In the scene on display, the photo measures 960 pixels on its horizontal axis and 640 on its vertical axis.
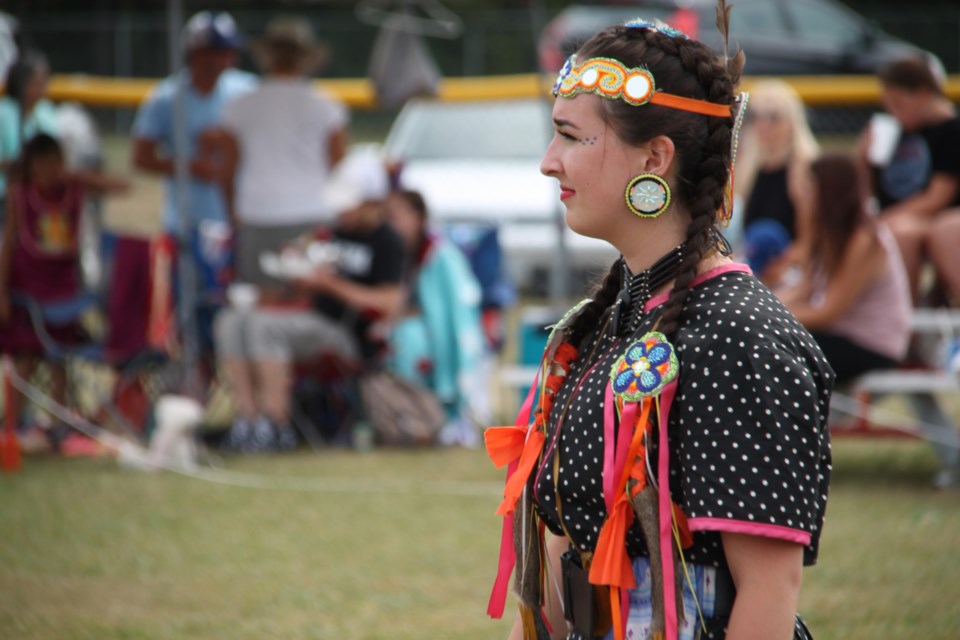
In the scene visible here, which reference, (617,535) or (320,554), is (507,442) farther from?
(320,554)

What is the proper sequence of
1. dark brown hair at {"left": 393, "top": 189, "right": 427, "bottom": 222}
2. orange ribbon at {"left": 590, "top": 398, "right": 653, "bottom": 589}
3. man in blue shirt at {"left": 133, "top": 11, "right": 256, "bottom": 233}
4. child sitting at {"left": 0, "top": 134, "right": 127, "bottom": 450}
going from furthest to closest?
man in blue shirt at {"left": 133, "top": 11, "right": 256, "bottom": 233}, dark brown hair at {"left": 393, "top": 189, "right": 427, "bottom": 222}, child sitting at {"left": 0, "top": 134, "right": 127, "bottom": 450}, orange ribbon at {"left": 590, "top": 398, "right": 653, "bottom": 589}

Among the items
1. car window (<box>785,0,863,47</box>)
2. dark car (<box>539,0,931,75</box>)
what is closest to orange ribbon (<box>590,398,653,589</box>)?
dark car (<box>539,0,931,75</box>)

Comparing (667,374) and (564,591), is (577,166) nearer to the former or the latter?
(667,374)

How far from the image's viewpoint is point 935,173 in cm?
686

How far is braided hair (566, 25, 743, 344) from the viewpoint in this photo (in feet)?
6.13

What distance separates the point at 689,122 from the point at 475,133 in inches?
384

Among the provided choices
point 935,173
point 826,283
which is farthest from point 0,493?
point 935,173

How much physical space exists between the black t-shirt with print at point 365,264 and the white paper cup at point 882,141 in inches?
108

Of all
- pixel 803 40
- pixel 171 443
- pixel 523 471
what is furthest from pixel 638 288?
pixel 803 40

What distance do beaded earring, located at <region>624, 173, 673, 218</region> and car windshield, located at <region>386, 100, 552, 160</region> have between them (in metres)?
9.44

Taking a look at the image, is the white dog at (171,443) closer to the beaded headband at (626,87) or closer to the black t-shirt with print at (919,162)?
the black t-shirt with print at (919,162)

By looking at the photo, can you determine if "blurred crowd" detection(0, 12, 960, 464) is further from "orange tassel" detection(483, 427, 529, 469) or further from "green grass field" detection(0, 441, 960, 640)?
"orange tassel" detection(483, 427, 529, 469)

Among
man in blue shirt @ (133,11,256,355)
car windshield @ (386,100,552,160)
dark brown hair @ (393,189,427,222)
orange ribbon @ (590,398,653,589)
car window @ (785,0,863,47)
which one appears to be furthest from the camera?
car window @ (785,0,863,47)

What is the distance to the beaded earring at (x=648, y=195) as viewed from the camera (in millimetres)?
1871
